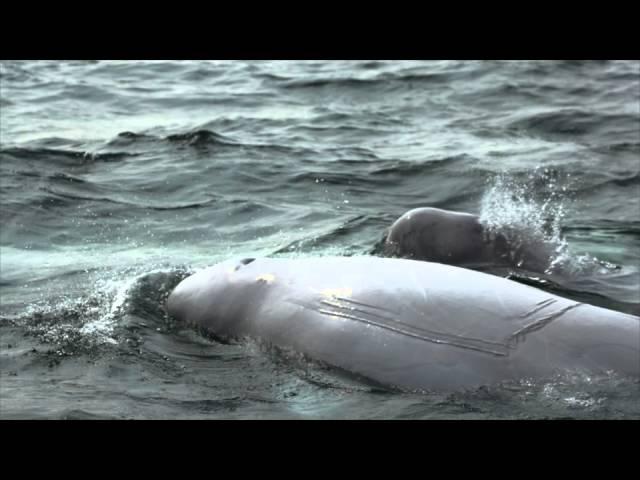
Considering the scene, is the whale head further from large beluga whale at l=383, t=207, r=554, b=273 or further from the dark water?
large beluga whale at l=383, t=207, r=554, b=273

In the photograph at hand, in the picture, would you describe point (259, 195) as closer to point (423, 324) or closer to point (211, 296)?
point (211, 296)

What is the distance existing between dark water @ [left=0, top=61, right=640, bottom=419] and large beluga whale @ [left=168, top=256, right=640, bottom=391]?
0.09m

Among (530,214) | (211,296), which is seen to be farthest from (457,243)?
(530,214)

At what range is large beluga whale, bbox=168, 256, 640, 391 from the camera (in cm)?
429

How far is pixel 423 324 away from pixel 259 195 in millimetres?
5183

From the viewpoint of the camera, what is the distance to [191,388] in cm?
479

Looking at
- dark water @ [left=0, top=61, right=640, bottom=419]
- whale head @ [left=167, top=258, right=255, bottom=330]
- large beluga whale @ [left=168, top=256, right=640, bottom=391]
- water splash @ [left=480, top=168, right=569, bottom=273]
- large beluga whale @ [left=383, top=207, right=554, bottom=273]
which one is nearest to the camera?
large beluga whale @ [left=168, top=256, right=640, bottom=391]

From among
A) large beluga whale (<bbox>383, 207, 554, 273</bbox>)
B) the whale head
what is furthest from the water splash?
the whale head

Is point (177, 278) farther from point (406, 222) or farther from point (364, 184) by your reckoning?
point (364, 184)

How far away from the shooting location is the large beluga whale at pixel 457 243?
631cm

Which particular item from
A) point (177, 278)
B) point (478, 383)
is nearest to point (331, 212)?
point (177, 278)

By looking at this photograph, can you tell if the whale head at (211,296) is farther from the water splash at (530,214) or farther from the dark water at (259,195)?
the water splash at (530,214)

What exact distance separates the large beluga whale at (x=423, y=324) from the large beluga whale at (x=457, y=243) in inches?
48.8

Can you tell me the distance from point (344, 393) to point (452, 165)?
628cm
